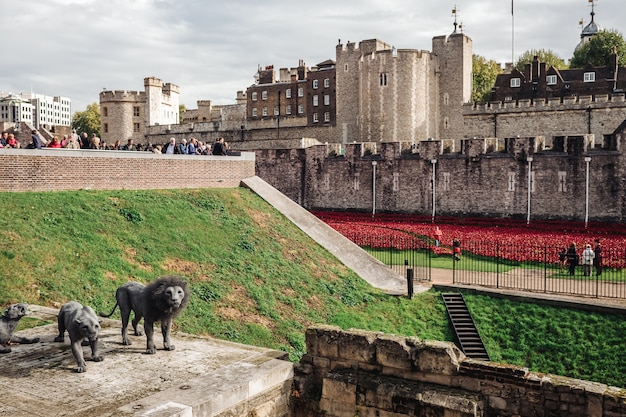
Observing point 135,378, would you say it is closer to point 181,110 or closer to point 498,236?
point 498,236

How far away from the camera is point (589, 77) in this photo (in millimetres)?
55562

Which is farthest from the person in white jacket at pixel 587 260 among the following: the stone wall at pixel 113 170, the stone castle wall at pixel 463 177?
the stone wall at pixel 113 170

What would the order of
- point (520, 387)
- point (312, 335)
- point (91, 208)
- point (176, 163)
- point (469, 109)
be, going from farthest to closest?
point (469, 109)
point (176, 163)
point (91, 208)
point (312, 335)
point (520, 387)

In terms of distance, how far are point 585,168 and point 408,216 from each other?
10800 mm

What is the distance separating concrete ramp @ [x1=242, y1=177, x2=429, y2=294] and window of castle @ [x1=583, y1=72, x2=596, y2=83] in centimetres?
4328

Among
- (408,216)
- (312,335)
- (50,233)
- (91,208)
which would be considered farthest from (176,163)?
(408,216)

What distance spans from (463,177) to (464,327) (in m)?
20.7

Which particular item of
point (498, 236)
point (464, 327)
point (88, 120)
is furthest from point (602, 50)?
point (88, 120)

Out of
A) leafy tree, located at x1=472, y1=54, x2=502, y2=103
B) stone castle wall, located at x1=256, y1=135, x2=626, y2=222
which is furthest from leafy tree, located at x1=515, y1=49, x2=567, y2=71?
stone castle wall, located at x1=256, y1=135, x2=626, y2=222

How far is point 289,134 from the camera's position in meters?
60.2

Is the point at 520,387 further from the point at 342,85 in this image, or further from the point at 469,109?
the point at 342,85

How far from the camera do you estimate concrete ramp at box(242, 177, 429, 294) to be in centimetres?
2028

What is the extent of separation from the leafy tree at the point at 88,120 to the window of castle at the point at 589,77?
69.3 metres

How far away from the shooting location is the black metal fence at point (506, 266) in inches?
779
